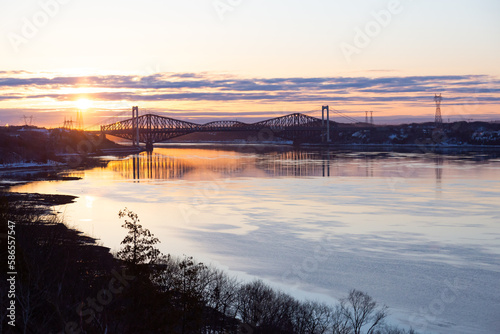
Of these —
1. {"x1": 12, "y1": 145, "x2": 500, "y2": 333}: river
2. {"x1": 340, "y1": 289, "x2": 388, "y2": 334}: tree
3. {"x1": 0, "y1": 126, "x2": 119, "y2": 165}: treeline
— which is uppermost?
{"x1": 0, "y1": 126, "x2": 119, "y2": 165}: treeline

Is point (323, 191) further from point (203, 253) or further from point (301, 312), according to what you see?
point (301, 312)

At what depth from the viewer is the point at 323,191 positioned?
31312 millimetres

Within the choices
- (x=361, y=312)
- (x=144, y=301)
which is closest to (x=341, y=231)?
(x=361, y=312)

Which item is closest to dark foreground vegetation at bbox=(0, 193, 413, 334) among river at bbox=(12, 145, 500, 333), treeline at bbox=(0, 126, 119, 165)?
river at bbox=(12, 145, 500, 333)

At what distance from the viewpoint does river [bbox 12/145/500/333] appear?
12.4 meters

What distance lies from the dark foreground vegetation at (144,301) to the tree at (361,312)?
0.02 metres

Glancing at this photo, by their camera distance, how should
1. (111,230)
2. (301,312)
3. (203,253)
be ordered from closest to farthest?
(301,312), (203,253), (111,230)

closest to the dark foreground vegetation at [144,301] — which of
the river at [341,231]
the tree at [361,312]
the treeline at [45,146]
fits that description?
the tree at [361,312]

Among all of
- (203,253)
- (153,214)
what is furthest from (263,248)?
(153,214)

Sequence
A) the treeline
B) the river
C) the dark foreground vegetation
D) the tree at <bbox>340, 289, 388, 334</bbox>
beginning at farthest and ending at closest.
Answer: the treeline < the river < the tree at <bbox>340, 289, 388, 334</bbox> < the dark foreground vegetation

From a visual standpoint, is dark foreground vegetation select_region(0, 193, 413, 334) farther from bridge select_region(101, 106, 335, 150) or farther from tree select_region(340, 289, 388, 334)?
bridge select_region(101, 106, 335, 150)

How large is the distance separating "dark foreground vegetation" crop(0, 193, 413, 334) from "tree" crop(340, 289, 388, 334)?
21 millimetres

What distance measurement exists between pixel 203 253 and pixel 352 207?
35.6 feet

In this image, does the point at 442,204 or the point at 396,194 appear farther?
the point at 396,194
